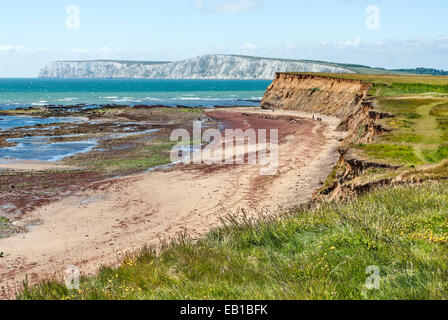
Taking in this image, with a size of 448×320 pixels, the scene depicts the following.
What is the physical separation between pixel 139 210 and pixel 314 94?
56.4m

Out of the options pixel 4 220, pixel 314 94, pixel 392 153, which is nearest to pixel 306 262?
pixel 392 153

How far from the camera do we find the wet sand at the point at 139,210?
43.4 feet

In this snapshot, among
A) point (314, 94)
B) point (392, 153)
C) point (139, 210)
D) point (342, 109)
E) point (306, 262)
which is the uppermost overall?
point (314, 94)

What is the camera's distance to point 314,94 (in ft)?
230

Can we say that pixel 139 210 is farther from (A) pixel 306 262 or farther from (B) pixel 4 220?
(A) pixel 306 262

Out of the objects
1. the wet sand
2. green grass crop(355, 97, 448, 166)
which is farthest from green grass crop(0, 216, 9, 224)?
green grass crop(355, 97, 448, 166)

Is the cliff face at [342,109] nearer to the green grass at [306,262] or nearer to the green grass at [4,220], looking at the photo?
the green grass at [306,262]

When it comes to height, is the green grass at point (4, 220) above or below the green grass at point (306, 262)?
below

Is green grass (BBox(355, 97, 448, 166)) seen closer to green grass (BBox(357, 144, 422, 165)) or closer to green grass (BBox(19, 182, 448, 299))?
green grass (BBox(357, 144, 422, 165))

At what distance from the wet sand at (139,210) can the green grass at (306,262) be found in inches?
97.9

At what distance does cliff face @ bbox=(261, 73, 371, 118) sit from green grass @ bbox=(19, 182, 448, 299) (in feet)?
146

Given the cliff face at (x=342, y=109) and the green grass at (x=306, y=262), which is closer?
the green grass at (x=306, y=262)

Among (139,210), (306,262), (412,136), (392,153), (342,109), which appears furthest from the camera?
(342,109)

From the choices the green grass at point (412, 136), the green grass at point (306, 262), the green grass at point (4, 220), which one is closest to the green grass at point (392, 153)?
the green grass at point (412, 136)
